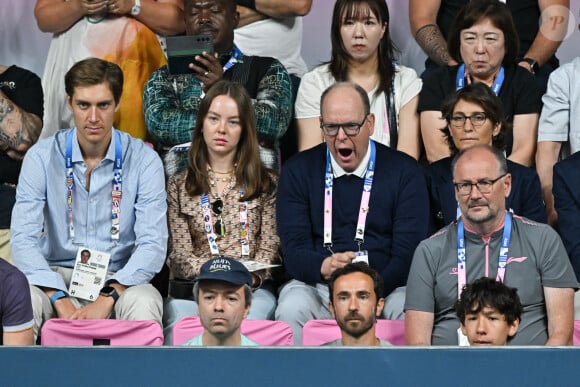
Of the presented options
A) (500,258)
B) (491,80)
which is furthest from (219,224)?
(491,80)

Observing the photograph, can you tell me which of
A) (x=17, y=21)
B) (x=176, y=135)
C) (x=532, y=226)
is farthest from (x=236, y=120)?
(x=17, y=21)

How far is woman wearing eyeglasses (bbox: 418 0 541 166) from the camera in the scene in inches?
244

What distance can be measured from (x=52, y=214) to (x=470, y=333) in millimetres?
2022

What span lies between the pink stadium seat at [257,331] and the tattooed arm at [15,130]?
160cm

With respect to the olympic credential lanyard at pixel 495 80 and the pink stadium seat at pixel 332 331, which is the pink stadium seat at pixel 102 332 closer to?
the pink stadium seat at pixel 332 331

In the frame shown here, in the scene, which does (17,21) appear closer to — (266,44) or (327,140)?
(266,44)

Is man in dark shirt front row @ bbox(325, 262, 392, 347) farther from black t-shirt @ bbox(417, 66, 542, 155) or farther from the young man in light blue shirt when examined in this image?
black t-shirt @ bbox(417, 66, 542, 155)

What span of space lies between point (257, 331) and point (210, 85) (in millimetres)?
1497

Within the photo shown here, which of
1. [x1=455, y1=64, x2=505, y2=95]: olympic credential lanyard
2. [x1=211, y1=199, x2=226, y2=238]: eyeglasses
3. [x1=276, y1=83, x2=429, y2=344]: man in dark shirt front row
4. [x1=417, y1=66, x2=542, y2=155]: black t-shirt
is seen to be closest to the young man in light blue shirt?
[x1=211, y1=199, x2=226, y2=238]: eyeglasses

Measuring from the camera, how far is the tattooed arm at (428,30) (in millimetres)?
6625

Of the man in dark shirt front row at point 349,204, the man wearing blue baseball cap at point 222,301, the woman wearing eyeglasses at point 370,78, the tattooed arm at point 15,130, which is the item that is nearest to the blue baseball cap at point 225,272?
the man wearing blue baseball cap at point 222,301

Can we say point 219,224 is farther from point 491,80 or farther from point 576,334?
point 576,334

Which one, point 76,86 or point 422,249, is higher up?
point 76,86

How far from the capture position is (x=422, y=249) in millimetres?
5289
